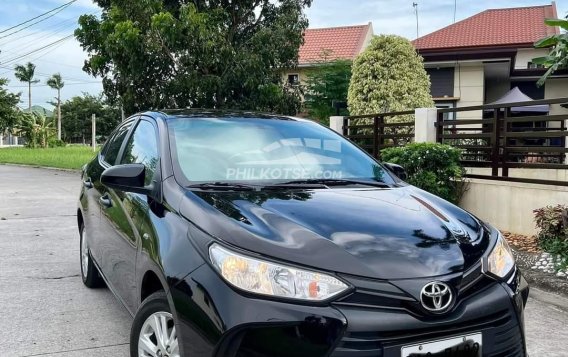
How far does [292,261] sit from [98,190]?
256 centimetres

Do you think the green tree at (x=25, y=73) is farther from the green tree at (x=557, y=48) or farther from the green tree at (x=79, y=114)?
the green tree at (x=557, y=48)

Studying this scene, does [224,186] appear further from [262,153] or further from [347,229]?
[347,229]

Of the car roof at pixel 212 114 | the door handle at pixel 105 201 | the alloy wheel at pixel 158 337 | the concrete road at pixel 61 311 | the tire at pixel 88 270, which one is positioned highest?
the car roof at pixel 212 114

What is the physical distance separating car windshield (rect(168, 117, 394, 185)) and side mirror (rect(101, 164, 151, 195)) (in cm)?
22

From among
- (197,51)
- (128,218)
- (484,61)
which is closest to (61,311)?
(128,218)

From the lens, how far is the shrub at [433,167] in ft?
24.3

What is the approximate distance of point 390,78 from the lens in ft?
42.8

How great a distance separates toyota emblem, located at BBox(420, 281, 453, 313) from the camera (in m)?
2.13

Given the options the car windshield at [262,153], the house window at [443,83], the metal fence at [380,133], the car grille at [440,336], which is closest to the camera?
the car grille at [440,336]

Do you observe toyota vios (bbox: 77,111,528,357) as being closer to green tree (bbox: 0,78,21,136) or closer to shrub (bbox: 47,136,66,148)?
green tree (bbox: 0,78,21,136)

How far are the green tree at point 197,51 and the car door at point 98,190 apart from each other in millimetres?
7994

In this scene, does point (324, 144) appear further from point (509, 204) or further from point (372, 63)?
point (372, 63)

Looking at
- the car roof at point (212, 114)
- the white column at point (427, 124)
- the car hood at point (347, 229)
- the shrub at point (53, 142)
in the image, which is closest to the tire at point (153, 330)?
the car hood at point (347, 229)

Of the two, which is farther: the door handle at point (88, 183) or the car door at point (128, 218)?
the door handle at point (88, 183)
